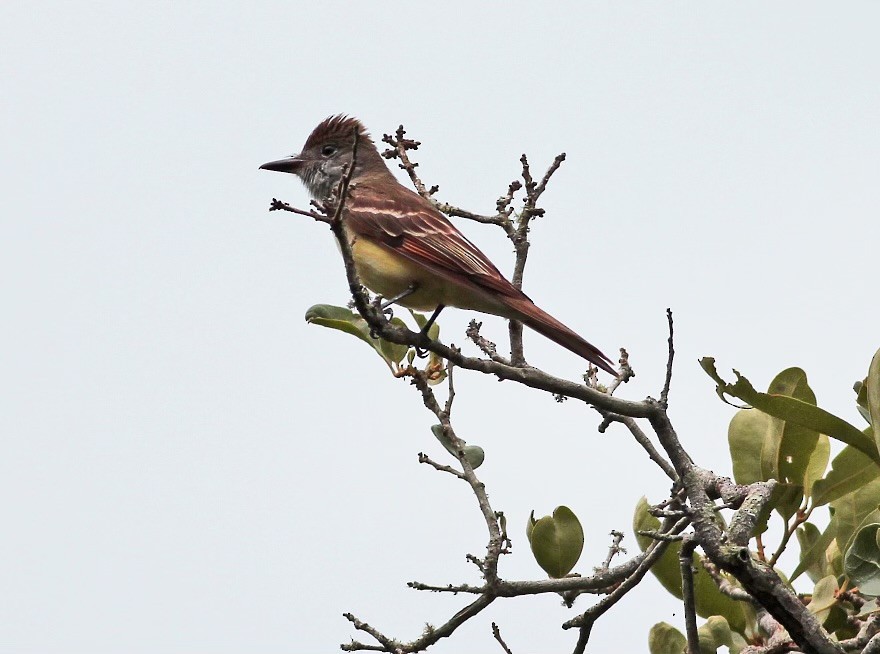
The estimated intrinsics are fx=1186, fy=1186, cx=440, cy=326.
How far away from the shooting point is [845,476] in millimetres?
4406

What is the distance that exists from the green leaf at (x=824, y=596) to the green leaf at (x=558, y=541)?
3.03ft

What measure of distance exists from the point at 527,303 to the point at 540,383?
134 cm

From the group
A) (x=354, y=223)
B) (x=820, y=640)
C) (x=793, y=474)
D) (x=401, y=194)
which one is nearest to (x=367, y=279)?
(x=354, y=223)

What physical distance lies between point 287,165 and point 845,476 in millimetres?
5486

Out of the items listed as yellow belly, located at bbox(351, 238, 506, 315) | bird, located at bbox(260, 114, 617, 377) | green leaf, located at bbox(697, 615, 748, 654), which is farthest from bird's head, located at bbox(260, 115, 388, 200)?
green leaf, located at bbox(697, 615, 748, 654)

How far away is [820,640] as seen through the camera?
336 centimetres

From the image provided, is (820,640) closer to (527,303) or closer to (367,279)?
(527,303)

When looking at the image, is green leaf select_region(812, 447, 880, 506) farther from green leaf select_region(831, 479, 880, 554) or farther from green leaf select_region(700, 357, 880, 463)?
green leaf select_region(700, 357, 880, 463)

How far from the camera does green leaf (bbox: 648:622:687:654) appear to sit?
4.46 metres

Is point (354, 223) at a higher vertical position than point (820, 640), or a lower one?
higher

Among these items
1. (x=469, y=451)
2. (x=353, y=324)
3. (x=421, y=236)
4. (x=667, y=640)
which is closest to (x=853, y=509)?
(x=667, y=640)

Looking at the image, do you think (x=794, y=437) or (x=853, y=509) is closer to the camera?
(x=794, y=437)

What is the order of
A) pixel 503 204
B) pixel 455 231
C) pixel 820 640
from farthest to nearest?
pixel 455 231, pixel 503 204, pixel 820 640

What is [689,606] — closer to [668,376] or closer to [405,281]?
[668,376]
